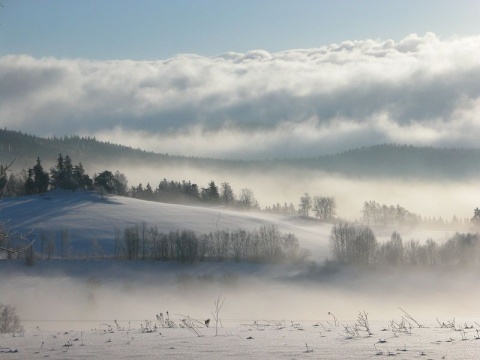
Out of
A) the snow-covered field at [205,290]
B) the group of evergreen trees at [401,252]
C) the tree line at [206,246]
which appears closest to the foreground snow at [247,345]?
the snow-covered field at [205,290]

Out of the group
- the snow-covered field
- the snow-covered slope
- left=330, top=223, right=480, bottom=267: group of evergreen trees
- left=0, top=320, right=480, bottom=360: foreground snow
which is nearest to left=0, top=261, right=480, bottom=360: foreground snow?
the snow-covered field

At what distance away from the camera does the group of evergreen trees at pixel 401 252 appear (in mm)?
153500

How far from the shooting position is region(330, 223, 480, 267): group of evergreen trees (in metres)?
154

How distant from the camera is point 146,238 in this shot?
160 metres

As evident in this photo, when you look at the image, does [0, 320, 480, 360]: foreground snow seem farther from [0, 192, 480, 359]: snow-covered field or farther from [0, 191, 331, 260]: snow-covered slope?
[0, 191, 331, 260]: snow-covered slope

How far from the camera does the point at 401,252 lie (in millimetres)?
157125

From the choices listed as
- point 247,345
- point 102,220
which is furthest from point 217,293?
point 247,345

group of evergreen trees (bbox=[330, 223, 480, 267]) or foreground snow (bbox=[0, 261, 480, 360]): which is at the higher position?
group of evergreen trees (bbox=[330, 223, 480, 267])

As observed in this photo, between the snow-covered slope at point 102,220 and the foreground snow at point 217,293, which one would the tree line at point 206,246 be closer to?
the snow-covered slope at point 102,220

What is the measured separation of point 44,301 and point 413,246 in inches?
3591

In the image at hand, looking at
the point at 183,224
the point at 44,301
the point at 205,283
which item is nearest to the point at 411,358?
the point at 44,301

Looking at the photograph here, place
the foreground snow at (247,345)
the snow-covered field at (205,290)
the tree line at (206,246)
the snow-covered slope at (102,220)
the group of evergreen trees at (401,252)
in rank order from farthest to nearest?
the snow-covered slope at (102,220), the group of evergreen trees at (401,252), the tree line at (206,246), the snow-covered field at (205,290), the foreground snow at (247,345)

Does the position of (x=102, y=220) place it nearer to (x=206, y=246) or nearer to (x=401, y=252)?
(x=206, y=246)

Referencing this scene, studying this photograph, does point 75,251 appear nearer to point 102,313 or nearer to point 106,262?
point 106,262
